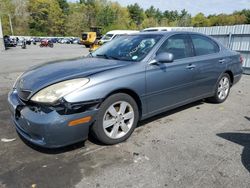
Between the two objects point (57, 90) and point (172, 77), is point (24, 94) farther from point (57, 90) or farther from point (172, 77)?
point (172, 77)

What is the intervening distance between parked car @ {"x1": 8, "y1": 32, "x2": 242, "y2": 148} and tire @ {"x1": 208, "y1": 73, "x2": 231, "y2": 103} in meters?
0.32

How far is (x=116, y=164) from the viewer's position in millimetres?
2947

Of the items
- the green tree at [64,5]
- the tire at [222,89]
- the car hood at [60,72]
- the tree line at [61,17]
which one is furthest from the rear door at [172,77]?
the green tree at [64,5]

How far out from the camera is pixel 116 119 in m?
3.37

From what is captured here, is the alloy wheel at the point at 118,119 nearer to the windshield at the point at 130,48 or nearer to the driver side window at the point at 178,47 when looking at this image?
the windshield at the point at 130,48

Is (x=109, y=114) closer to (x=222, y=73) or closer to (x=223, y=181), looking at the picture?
(x=223, y=181)

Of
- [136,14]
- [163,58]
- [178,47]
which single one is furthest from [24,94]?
[136,14]

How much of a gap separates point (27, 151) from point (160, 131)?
1982mm

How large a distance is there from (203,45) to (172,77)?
1.37 meters

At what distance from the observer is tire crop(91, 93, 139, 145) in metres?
3.15

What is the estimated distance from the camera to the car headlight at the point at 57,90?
2.82 m

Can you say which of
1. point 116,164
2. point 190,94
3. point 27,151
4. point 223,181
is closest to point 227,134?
point 190,94

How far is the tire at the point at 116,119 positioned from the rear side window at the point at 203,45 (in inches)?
76.4

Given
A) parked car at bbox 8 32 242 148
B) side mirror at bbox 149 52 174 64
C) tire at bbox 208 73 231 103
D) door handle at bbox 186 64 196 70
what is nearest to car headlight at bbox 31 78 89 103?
parked car at bbox 8 32 242 148
